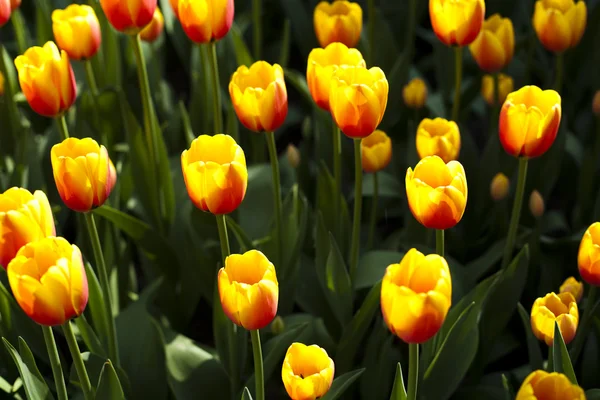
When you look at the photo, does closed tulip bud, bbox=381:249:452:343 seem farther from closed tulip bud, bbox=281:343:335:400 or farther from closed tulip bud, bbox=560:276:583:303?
closed tulip bud, bbox=560:276:583:303

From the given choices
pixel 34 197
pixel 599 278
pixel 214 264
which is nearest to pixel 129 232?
pixel 214 264

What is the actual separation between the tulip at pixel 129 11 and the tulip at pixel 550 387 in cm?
98

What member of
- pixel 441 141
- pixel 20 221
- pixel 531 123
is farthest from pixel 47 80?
pixel 531 123

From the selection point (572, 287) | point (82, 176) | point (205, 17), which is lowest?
point (572, 287)

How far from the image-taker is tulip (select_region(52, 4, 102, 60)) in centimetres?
178

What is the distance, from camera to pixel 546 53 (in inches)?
113

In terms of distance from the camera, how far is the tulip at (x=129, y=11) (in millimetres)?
1604

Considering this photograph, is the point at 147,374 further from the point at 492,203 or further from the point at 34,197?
the point at 492,203

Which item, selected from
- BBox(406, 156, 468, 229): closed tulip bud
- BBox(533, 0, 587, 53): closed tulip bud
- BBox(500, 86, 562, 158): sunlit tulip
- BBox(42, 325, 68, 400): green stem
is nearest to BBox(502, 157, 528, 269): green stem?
BBox(500, 86, 562, 158): sunlit tulip

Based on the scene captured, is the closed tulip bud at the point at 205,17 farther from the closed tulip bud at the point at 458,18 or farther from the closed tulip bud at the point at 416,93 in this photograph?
the closed tulip bud at the point at 416,93

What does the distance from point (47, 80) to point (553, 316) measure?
39.3 inches

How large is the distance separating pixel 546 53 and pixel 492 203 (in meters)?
0.91

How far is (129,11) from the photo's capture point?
63.2 inches

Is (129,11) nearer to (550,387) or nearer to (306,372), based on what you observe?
(306,372)
